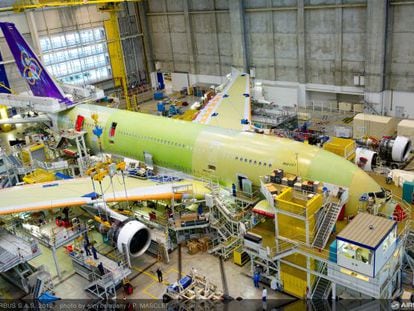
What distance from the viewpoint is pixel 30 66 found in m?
37.2

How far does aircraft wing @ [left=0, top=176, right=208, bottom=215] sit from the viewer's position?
25.1m

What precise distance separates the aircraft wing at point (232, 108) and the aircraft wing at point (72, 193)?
939 cm

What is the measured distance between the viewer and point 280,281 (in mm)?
21891

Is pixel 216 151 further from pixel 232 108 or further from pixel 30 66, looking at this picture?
pixel 30 66

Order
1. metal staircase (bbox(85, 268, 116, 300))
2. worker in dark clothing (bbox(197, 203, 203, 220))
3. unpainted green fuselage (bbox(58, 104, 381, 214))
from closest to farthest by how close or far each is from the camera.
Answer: metal staircase (bbox(85, 268, 116, 300))
unpainted green fuselage (bbox(58, 104, 381, 214))
worker in dark clothing (bbox(197, 203, 203, 220))

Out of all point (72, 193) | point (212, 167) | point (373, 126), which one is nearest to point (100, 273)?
point (72, 193)

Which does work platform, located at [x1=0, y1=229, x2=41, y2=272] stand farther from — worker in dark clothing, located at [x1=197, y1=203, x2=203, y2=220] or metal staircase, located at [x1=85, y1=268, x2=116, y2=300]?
worker in dark clothing, located at [x1=197, y1=203, x2=203, y2=220]

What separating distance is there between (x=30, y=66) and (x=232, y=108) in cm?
1721

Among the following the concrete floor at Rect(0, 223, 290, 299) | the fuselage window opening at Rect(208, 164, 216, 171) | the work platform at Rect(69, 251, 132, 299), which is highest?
the fuselage window opening at Rect(208, 164, 216, 171)

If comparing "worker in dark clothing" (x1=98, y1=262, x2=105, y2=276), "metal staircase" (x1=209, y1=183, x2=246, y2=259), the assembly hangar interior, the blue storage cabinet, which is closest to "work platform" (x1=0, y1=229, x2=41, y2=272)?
the assembly hangar interior

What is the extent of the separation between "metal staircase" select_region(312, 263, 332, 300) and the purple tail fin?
25141 millimetres

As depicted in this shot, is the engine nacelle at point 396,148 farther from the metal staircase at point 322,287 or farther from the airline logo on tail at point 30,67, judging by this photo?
the airline logo on tail at point 30,67

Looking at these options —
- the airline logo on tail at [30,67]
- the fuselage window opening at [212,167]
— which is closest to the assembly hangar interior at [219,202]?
the fuselage window opening at [212,167]

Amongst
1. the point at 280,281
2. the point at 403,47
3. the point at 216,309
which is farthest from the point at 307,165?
the point at 403,47
